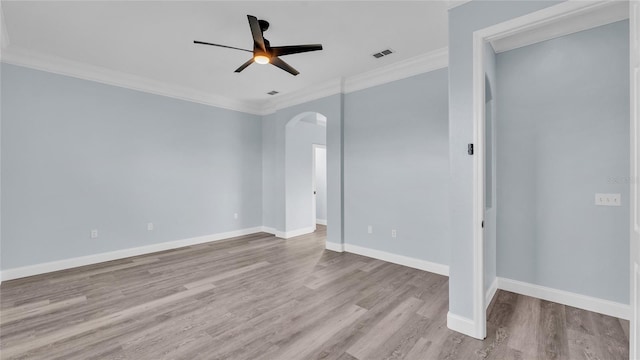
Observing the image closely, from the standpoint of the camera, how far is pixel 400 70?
12.7ft

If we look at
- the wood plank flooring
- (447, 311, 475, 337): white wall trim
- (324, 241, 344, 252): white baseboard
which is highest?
(324, 241, 344, 252): white baseboard

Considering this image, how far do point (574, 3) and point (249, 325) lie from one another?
11.3 feet

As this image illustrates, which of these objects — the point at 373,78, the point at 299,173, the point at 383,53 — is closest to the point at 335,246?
the point at 299,173

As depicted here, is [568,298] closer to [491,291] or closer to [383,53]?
[491,291]

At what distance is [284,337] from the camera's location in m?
2.24

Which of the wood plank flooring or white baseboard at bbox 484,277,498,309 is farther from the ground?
white baseboard at bbox 484,277,498,309

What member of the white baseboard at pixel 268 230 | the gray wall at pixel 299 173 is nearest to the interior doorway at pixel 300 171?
the gray wall at pixel 299 173

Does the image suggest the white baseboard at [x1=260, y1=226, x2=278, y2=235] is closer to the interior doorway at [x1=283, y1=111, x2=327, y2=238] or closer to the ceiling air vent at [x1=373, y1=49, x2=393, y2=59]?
the interior doorway at [x1=283, y1=111, x2=327, y2=238]

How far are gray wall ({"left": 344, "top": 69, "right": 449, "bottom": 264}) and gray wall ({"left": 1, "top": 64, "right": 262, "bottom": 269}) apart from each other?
2.69m

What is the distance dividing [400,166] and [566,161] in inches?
69.8

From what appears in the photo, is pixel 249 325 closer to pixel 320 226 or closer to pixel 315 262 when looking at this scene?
pixel 315 262

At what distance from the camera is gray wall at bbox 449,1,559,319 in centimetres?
223

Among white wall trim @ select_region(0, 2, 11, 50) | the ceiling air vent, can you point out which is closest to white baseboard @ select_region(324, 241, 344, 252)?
the ceiling air vent

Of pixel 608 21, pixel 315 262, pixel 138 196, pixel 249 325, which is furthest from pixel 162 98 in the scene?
pixel 608 21
